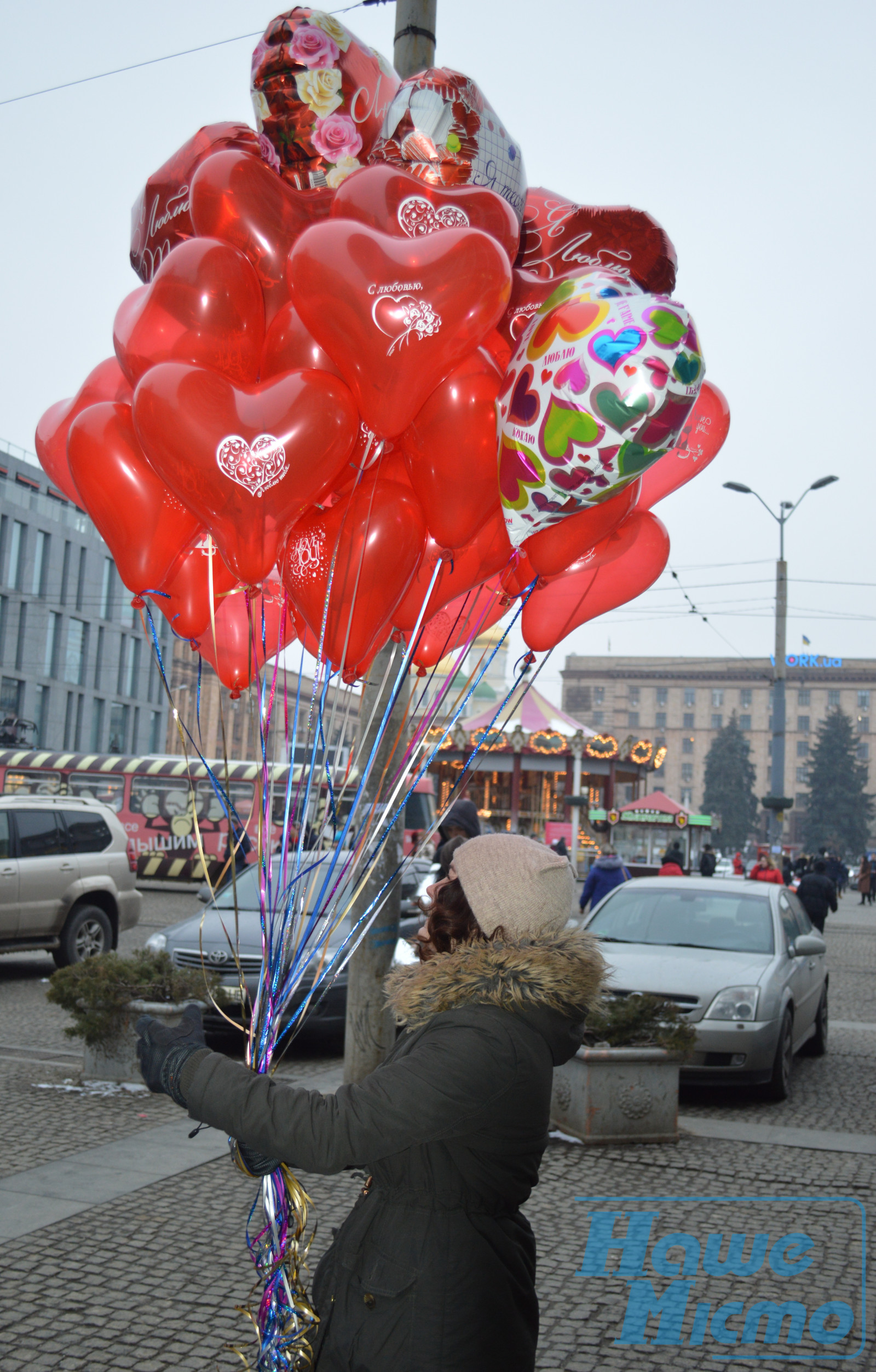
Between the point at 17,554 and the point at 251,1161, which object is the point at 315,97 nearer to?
the point at 251,1161

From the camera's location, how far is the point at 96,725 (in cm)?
6353

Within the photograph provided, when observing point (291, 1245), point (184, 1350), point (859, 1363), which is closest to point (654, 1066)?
point (859, 1363)

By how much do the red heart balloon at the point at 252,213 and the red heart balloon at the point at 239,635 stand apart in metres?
1.34

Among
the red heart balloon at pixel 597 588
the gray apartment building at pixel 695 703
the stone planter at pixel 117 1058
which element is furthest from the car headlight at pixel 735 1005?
the gray apartment building at pixel 695 703

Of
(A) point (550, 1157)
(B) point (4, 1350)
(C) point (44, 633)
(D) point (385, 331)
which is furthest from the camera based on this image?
(C) point (44, 633)

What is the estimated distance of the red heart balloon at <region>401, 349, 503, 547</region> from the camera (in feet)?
12.3

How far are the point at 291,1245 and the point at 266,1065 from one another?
1.53 feet

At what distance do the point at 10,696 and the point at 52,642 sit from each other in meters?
4.10

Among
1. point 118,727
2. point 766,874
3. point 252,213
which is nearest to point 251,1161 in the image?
point 252,213

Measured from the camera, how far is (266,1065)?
2980mm

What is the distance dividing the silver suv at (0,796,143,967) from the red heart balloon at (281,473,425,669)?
8241mm

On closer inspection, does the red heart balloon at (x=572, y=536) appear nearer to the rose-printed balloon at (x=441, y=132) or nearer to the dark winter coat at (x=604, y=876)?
the rose-printed balloon at (x=441, y=132)

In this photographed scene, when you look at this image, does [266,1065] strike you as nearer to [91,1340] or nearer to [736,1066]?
[91,1340]

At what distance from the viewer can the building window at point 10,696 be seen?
5578 cm
